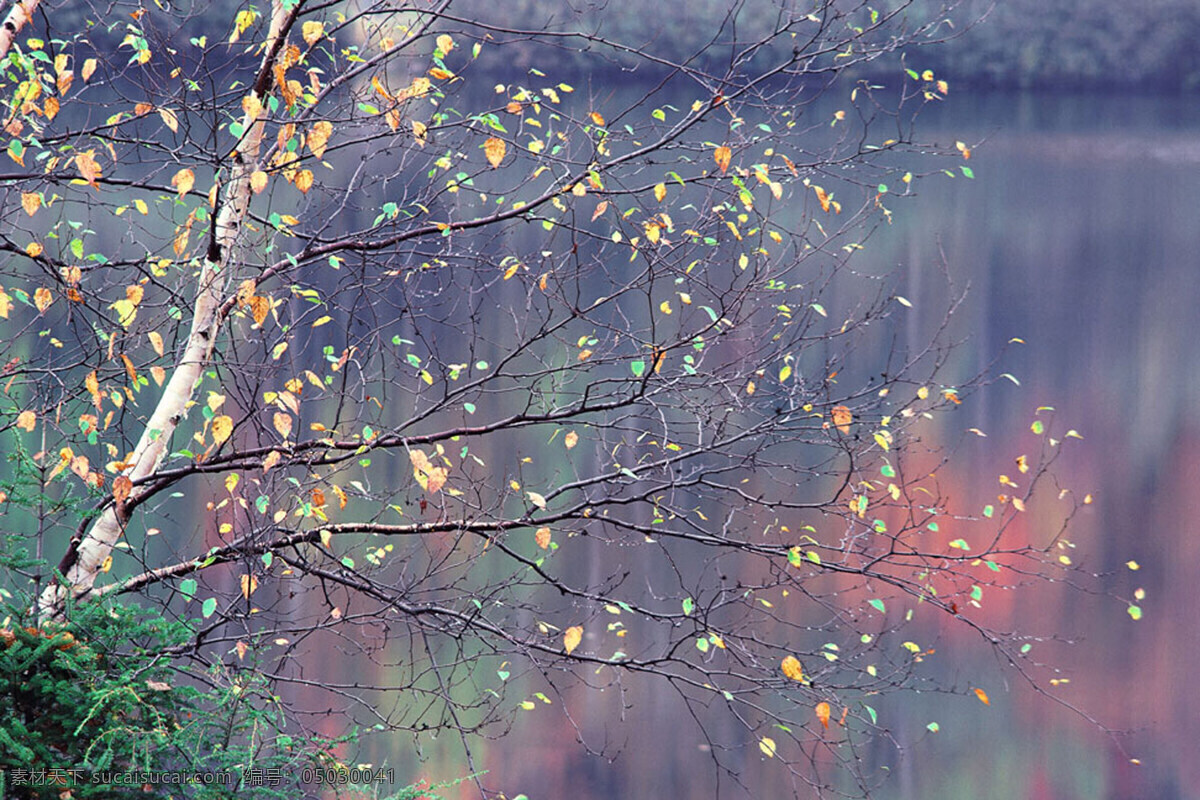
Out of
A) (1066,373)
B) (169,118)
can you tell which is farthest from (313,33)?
(1066,373)

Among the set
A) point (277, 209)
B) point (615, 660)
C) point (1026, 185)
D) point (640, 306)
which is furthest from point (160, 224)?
point (1026, 185)

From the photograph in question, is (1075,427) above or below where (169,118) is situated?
above

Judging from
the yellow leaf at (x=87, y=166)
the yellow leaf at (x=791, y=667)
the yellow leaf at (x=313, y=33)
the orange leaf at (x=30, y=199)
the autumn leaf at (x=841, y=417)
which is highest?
the yellow leaf at (x=313, y=33)

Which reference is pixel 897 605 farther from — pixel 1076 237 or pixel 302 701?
pixel 302 701

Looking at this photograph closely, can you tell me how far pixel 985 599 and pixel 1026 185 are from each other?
2.38m

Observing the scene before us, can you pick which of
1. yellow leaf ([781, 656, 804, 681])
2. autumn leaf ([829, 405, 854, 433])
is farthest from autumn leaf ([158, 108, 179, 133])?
yellow leaf ([781, 656, 804, 681])

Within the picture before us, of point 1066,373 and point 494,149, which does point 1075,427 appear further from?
point 494,149

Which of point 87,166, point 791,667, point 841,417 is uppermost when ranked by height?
point 87,166

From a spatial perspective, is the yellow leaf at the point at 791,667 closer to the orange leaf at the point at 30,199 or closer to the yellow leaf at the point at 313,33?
the yellow leaf at the point at 313,33

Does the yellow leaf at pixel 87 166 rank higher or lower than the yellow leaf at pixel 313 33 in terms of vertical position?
lower

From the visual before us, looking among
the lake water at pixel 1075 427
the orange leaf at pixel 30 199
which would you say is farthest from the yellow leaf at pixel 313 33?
the lake water at pixel 1075 427

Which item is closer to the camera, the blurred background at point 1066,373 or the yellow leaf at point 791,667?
the yellow leaf at point 791,667

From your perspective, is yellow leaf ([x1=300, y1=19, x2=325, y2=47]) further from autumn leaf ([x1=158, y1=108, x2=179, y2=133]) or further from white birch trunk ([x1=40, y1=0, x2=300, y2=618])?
autumn leaf ([x1=158, y1=108, x2=179, y2=133])

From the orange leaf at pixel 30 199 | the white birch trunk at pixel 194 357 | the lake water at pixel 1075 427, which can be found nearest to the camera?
the orange leaf at pixel 30 199
